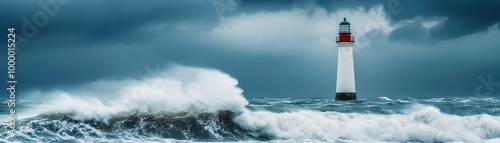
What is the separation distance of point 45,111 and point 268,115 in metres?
6.04

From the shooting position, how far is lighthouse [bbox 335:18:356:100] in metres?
34.0

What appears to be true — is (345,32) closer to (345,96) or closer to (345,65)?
(345,65)

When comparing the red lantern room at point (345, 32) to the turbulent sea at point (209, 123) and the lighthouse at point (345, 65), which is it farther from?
the turbulent sea at point (209, 123)

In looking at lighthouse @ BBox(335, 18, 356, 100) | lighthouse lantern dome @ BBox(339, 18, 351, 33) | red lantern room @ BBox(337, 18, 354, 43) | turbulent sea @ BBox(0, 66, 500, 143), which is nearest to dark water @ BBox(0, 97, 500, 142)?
turbulent sea @ BBox(0, 66, 500, 143)

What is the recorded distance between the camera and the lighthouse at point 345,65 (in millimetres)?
34031

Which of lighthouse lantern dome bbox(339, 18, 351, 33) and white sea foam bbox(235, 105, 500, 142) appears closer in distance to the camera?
white sea foam bbox(235, 105, 500, 142)

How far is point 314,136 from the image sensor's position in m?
20.5

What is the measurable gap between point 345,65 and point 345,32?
1462 millimetres

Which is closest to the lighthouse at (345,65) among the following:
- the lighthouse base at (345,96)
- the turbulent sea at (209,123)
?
the lighthouse base at (345,96)

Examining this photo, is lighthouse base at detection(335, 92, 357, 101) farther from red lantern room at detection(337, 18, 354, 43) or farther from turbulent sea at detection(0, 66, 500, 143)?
turbulent sea at detection(0, 66, 500, 143)

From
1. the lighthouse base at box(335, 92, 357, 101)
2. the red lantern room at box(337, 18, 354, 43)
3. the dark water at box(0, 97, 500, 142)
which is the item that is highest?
the red lantern room at box(337, 18, 354, 43)

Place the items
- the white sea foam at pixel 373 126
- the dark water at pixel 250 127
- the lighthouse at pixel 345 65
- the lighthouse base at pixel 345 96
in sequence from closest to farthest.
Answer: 1. the dark water at pixel 250 127
2. the white sea foam at pixel 373 126
3. the lighthouse at pixel 345 65
4. the lighthouse base at pixel 345 96

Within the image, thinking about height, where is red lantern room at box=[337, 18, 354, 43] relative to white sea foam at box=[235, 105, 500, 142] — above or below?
above

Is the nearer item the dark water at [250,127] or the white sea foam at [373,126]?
the dark water at [250,127]
